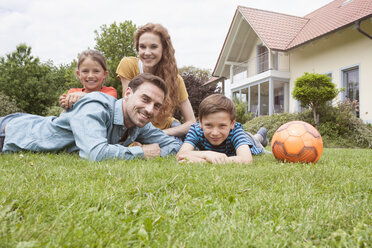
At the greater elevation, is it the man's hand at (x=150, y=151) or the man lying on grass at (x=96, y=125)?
the man lying on grass at (x=96, y=125)

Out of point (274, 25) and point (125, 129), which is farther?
point (274, 25)

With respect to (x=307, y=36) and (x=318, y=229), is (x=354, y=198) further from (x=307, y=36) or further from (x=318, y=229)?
(x=307, y=36)

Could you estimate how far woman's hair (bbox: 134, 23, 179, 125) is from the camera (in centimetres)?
462

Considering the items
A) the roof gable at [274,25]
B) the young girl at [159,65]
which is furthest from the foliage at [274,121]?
the young girl at [159,65]

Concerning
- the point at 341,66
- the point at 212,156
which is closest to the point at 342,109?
the point at 341,66

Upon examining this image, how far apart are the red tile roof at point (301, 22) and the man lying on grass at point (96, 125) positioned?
12.4m

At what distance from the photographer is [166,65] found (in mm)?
4742

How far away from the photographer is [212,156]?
3.29m

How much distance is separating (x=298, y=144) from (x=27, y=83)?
2880cm

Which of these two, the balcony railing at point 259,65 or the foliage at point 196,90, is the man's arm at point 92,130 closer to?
the balcony railing at point 259,65

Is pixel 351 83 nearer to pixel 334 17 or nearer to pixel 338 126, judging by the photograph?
pixel 338 126

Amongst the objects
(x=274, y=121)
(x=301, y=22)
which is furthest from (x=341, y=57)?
(x=301, y=22)

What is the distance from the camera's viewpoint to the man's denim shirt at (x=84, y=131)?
9.54ft

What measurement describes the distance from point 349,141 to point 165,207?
36.8 feet
